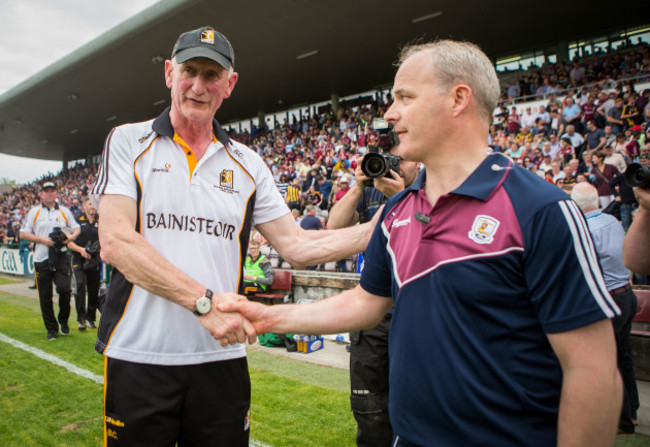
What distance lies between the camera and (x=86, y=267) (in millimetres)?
8750

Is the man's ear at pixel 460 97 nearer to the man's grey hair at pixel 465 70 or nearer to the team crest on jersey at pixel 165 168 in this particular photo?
the man's grey hair at pixel 465 70

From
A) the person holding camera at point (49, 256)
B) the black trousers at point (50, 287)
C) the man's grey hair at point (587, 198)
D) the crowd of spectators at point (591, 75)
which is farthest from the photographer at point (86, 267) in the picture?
the crowd of spectators at point (591, 75)

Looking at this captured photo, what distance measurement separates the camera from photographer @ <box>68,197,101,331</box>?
340 inches

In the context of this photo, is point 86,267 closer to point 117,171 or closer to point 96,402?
point 96,402

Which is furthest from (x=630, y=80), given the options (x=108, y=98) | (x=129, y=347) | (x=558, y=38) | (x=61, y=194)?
(x=61, y=194)

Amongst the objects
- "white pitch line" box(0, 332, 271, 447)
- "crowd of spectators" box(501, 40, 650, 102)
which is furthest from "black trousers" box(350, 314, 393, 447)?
"crowd of spectators" box(501, 40, 650, 102)

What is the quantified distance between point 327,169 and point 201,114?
1599 cm

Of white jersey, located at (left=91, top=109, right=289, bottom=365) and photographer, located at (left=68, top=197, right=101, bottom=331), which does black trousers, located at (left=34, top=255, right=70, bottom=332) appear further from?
white jersey, located at (left=91, top=109, right=289, bottom=365)

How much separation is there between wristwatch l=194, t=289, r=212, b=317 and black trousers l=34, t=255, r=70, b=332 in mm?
7195

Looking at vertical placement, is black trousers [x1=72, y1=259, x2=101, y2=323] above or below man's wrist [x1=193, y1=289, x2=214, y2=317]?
below

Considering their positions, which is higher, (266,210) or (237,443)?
(266,210)

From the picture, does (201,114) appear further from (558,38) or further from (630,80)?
(558,38)

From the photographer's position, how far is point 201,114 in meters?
2.39

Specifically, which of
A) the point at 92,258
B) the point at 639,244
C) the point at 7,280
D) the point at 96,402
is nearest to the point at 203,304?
the point at 639,244
